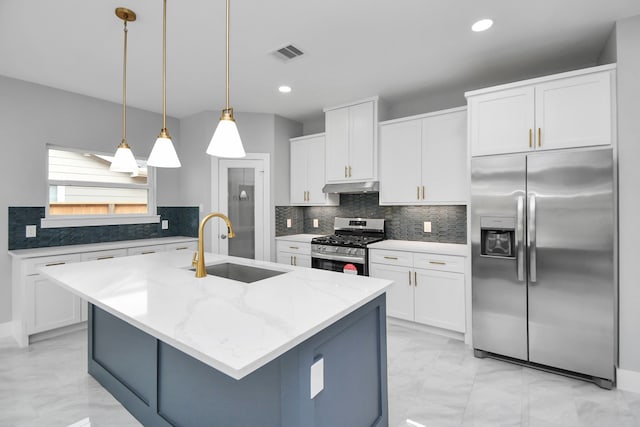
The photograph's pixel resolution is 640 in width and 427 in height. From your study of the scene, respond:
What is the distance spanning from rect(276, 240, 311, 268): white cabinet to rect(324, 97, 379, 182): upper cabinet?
97 cm

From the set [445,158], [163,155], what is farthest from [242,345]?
[445,158]

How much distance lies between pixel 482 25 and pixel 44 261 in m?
4.44

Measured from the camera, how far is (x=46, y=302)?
10.2 ft

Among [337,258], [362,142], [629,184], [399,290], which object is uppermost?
[362,142]

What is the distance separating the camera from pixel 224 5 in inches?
83.1

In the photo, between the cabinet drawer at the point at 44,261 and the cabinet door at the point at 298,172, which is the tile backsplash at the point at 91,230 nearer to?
the cabinet drawer at the point at 44,261

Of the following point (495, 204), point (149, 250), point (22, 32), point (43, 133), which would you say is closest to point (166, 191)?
point (149, 250)

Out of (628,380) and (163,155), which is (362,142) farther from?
(628,380)

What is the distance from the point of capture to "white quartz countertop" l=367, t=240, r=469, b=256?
10.2ft

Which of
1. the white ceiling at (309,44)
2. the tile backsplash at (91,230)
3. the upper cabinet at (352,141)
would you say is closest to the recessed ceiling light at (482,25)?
the white ceiling at (309,44)

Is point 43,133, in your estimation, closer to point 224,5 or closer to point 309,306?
point 224,5

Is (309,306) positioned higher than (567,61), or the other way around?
(567,61)

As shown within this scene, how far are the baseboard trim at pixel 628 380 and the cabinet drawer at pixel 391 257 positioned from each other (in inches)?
67.8

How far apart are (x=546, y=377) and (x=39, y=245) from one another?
16.5 feet
